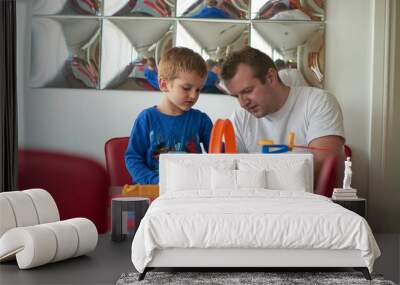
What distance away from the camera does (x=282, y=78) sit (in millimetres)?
7297

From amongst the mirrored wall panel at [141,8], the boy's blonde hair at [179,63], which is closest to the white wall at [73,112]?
the boy's blonde hair at [179,63]

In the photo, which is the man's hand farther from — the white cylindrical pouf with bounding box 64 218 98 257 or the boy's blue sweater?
the white cylindrical pouf with bounding box 64 218 98 257

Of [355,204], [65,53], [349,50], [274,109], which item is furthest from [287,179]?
[65,53]

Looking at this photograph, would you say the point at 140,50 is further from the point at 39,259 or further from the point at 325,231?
the point at 325,231

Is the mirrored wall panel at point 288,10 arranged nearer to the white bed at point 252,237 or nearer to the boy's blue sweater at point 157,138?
the boy's blue sweater at point 157,138

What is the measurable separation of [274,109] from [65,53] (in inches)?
86.9

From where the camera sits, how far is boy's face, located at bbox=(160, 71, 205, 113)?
23.9 ft

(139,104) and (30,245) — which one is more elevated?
(139,104)

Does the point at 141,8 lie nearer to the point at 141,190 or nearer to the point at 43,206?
the point at 141,190

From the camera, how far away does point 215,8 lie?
733cm

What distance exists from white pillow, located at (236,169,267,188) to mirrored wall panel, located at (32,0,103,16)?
2.32 metres

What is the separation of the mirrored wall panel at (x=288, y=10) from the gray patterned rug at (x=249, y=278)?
117 inches

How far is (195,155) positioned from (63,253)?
170 cm

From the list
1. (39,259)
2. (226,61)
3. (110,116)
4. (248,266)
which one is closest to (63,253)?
(39,259)
